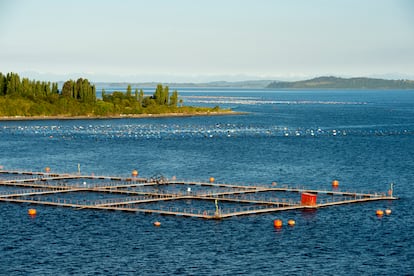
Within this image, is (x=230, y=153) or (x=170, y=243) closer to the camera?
(x=170, y=243)

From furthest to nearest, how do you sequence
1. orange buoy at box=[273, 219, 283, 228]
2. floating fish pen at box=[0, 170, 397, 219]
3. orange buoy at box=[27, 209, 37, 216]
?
floating fish pen at box=[0, 170, 397, 219] < orange buoy at box=[27, 209, 37, 216] < orange buoy at box=[273, 219, 283, 228]

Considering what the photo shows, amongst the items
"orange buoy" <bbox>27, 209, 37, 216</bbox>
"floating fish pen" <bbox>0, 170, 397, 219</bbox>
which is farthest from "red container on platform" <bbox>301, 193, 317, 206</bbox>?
"orange buoy" <bbox>27, 209, 37, 216</bbox>

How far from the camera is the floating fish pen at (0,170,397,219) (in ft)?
355

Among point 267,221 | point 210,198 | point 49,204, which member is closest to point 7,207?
point 49,204

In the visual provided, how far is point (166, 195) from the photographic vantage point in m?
117

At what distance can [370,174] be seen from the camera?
14612 centimetres

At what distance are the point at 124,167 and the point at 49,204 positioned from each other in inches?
1849

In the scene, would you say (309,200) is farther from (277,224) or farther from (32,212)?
(32,212)

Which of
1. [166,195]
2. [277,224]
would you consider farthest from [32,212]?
[277,224]

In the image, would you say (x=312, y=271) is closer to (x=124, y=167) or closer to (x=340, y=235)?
(x=340, y=235)

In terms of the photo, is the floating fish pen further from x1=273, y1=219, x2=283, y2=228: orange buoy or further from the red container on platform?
x1=273, y1=219, x2=283, y2=228: orange buoy

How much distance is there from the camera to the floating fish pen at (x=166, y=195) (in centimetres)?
10806

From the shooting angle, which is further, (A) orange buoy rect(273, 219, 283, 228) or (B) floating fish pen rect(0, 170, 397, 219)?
(B) floating fish pen rect(0, 170, 397, 219)

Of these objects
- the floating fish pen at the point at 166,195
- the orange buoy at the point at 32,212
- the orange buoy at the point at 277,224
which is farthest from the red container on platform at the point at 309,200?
the orange buoy at the point at 32,212
